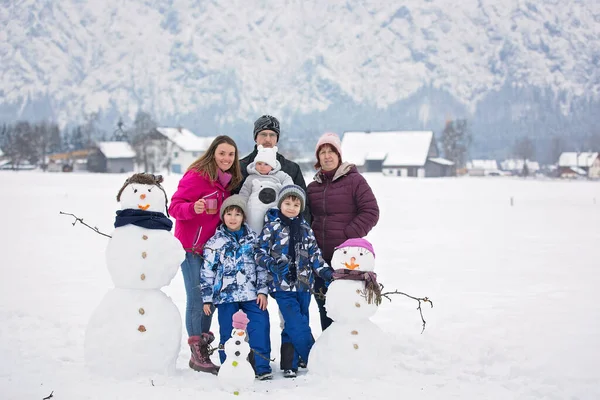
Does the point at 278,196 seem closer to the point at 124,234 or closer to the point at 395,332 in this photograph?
the point at 124,234

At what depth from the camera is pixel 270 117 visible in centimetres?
566

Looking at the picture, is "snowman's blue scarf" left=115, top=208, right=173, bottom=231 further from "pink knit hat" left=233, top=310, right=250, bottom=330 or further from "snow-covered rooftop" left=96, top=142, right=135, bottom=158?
"snow-covered rooftop" left=96, top=142, right=135, bottom=158

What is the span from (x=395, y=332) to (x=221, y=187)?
259 centimetres

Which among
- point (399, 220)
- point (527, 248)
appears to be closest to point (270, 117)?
point (527, 248)

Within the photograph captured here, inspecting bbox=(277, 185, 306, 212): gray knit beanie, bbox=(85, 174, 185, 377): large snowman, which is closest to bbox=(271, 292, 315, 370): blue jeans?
bbox=(277, 185, 306, 212): gray knit beanie

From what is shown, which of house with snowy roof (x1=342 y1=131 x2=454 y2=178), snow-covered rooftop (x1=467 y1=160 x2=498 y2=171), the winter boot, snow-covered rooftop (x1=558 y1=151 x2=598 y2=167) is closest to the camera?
the winter boot

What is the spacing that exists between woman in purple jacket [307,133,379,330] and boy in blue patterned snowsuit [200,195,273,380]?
0.68 metres

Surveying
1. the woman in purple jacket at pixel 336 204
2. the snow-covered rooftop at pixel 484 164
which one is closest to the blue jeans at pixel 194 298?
the woman in purple jacket at pixel 336 204

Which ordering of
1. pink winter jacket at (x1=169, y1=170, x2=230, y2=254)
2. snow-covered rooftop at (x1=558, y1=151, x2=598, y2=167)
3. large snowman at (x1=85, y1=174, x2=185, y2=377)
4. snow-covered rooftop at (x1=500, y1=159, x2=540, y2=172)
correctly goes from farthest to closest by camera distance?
1. snow-covered rooftop at (x1=500, y1=159, x2=540, y2=172)
2. snow-covered rooftop at (x1=558, y1=151, x2=598, y2=167)
3. pink winter jacket at (x1=169, y1=170, x2=230, y2=254)
4. large snowman at (x1=85, y1=174, x2=185, y2=377)

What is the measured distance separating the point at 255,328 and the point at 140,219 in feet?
4.30

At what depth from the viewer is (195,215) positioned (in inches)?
203

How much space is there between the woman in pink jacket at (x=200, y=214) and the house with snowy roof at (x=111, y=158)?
215ft

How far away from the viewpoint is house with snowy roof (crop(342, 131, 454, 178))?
69.8 metres

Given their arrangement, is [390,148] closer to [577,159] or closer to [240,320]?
[577,159]
